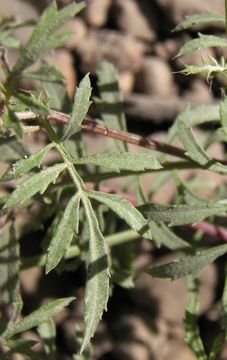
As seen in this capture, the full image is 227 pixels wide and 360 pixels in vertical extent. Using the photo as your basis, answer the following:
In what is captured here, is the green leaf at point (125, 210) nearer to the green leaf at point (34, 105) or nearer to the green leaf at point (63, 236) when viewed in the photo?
the green leaf at point (63, 236)

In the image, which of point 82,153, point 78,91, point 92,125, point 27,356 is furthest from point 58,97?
point 27,356

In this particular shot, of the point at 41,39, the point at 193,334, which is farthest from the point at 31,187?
the point at 193,334

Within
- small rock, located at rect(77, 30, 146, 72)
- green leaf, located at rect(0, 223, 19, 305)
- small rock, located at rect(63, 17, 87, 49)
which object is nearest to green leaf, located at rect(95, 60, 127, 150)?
green leaf, located at rect(0, 223, 19, 305)

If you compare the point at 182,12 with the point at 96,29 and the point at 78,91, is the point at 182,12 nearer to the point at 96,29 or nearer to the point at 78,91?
the point at 96,29

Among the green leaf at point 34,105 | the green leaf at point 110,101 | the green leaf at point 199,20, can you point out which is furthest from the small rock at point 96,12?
the green leaf at point 34,105

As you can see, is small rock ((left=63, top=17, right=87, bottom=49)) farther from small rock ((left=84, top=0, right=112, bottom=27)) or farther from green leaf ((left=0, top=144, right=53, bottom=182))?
green leaf ((left=0, top=144, right=53, bottom=182))

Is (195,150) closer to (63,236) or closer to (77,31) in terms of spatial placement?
(63,236)
